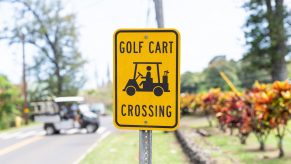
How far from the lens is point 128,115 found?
11.8 ft

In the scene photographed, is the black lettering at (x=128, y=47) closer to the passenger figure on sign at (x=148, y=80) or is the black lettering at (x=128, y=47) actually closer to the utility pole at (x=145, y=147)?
the passenger figure on sign at (x=148, y=80)

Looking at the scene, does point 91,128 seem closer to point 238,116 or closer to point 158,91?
point 238,116

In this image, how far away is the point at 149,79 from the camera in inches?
139

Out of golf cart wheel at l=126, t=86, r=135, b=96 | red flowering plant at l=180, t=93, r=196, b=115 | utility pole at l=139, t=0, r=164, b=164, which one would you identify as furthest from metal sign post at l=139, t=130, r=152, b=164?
red flowering plant at l=180, t=93, r=196, b=115

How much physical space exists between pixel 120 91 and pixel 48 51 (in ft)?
187

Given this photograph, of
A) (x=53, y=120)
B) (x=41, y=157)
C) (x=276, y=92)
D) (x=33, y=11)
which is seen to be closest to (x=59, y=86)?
(x=33, y=11)

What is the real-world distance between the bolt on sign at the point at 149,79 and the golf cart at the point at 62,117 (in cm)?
2444

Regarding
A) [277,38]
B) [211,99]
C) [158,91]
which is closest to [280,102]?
[158,91]

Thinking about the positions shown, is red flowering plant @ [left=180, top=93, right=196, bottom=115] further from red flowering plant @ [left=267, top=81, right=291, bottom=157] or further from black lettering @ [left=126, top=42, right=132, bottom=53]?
black lettering @ [left=126, top=42, right=132, bottom=53]

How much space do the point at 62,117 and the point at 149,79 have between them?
82.5ft

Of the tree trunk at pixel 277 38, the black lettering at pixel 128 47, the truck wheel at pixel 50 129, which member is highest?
the tree trunk at pixel 277 38

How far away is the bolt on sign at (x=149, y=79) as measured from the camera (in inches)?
139

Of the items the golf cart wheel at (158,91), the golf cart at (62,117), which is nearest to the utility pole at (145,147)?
the golf cart wheel at (158,91)

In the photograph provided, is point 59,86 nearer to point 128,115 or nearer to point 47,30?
point 47,30
